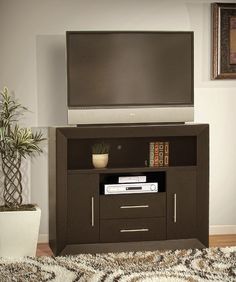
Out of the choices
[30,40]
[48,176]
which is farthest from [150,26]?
[48,176]

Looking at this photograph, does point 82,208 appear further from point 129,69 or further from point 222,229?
point 222,229

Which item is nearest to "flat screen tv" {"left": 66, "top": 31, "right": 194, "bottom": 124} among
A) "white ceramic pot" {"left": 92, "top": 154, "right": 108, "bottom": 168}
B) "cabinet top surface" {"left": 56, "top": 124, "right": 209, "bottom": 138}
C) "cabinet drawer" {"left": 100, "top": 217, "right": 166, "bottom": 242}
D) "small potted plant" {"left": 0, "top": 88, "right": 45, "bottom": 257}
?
"cabinet top surface" {"left": 56, "top": 124, "right": 209, "bottom": 138}

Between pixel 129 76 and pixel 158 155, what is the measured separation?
630mm

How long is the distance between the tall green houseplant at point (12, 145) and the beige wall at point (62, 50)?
211 mm

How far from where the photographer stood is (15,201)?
457 centimetres

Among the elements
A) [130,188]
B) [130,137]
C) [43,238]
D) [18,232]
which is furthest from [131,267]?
[43,238]

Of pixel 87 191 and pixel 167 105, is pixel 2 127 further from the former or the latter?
pixel 167 105

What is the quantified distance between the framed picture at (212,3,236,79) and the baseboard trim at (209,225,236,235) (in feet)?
4.11

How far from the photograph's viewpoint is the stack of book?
15.6 ft

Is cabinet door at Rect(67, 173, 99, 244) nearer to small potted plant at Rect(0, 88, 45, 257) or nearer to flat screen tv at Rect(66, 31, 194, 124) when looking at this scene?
small potted plant at Rect(0, 88, 45, 257)

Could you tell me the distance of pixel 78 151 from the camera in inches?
191

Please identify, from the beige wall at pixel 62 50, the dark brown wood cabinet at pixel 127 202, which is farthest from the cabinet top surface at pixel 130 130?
the beige wall at pixel 62 50

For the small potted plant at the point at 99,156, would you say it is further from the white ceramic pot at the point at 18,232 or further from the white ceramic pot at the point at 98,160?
the white ceramic pot at the point at 18,232

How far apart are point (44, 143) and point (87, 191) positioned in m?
0.70
